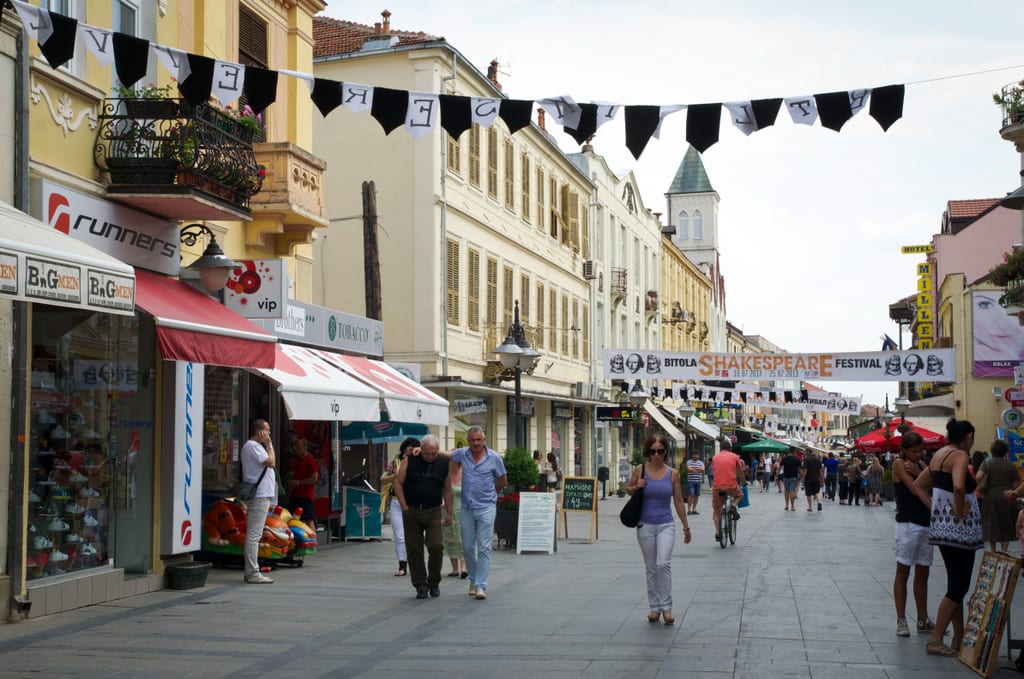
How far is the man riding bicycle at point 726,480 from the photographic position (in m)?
20.2

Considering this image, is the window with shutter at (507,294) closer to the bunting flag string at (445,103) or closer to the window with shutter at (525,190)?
the window with shutter at (525,190)

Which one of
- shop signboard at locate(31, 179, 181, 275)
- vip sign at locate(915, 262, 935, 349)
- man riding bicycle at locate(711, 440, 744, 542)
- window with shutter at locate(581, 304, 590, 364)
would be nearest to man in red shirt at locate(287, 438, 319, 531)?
shop signboard at locate(31, 179, 181, 275)

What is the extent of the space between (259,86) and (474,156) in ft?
68.4

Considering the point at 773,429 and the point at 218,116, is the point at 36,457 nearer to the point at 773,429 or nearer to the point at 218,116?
the point at 218,116

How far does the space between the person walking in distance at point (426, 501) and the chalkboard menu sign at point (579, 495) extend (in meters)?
7.49

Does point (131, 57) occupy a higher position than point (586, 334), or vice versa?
point (131, 57)

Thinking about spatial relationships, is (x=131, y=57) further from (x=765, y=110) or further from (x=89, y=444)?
(x=765, y=110)

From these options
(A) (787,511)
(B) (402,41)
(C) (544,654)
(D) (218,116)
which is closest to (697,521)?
(A) (787,511)

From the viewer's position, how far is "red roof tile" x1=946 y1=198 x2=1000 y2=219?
54906 millimetres

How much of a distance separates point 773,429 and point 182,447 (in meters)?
94.1

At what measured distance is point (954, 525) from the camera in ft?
29.2

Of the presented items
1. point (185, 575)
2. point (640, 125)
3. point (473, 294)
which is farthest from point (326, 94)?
point (473, 294)

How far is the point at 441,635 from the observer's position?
10.2 metres

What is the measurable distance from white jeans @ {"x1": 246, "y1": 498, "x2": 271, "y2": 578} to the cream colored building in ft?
43.3
